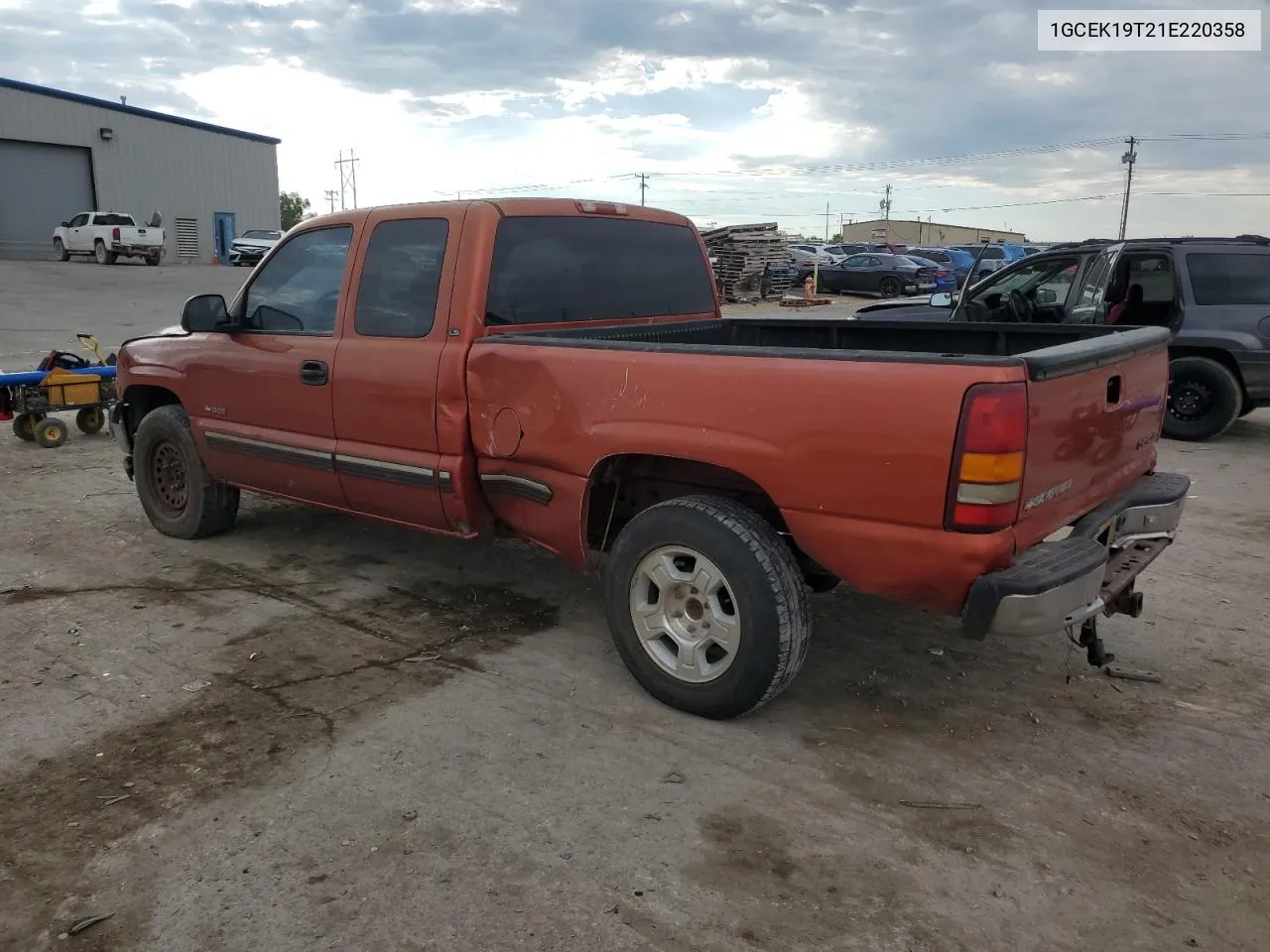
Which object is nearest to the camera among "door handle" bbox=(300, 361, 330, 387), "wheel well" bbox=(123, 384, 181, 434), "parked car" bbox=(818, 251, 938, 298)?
"door handle" bbox=(300, 361, 330, 387)

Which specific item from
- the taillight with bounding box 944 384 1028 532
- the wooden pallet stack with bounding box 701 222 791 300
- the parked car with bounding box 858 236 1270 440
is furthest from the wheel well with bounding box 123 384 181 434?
the wooden pallet stack with bounding box 701 222 791 300

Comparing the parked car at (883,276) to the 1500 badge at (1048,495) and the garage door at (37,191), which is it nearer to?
the garage door at (37,191)

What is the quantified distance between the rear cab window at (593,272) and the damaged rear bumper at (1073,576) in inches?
90.7

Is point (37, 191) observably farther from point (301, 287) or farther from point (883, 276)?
point (301, 287)

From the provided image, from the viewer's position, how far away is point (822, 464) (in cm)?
300

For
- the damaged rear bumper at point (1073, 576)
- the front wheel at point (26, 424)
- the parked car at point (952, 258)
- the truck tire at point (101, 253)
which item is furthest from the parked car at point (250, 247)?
the damaged rear bumper at point (1073, 576)

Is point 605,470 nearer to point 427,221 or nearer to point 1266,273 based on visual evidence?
point 427,221

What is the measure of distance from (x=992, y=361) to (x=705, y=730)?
5.34 ft

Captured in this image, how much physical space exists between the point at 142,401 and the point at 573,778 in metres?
4.22

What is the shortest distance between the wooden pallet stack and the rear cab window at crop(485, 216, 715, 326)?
24837mm

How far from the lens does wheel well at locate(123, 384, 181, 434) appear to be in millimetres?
5785

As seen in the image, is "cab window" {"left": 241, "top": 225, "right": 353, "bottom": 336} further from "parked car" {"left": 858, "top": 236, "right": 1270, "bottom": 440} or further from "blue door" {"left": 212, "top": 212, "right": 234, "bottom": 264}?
"blue door" {"left": 212, "top": 212, "right": 234, "bottom": 264}

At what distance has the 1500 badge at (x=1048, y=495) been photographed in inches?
115

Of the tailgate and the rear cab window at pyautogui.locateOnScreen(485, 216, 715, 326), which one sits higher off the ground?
the rear cab window at pyautogui.locateOnScreen(485, 216, 715, 326)
